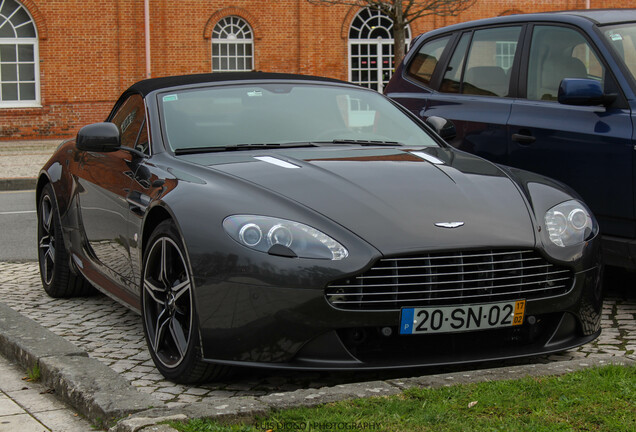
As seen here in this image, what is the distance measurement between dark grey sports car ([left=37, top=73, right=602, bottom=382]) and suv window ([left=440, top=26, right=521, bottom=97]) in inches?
73.1

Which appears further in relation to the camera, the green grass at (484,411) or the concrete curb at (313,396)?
the concrete curb at (313,396)

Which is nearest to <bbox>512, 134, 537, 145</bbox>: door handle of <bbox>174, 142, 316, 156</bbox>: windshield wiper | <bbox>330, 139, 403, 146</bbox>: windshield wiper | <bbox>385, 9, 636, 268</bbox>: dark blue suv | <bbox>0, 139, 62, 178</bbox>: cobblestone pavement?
<bbox>385, 9, 636, 268</bbox>: dark blue suv

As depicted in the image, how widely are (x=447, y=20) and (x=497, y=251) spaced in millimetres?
31013

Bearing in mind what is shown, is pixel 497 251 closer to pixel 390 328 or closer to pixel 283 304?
pixel 390 328

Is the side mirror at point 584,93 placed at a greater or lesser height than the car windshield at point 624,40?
lesser

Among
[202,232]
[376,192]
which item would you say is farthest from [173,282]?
[376,192]

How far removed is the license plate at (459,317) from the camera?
4145 millimetres

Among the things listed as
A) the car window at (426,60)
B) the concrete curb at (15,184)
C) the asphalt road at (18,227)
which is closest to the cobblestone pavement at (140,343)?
the asphalt road at (18,227)

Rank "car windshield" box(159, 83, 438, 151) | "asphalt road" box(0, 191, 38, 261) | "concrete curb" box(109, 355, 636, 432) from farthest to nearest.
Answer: "asphalt road" box(0, 191, 38, 261)
"car windshield" box(159, 83, 438, 151)
"concrete curb" box(109, 355, 636, 432)

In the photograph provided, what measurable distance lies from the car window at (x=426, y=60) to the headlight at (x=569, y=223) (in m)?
3.21

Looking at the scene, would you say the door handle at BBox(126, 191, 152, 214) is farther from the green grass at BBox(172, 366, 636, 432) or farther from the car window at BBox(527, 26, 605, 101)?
the car window at BBox(527, 26, 605, 101)

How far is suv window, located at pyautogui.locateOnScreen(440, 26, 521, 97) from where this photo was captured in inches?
280

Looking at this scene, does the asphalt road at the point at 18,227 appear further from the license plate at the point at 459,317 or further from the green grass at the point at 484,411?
the green grass at the point at 484,411

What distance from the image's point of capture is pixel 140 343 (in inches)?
218
